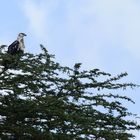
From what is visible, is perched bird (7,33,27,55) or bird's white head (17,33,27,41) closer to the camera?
perched bird (7,33,27,55)

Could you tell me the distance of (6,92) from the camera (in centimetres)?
1076

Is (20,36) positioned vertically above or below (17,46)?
above

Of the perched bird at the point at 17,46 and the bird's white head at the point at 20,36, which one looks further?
the bird's white head at the point at 20,36

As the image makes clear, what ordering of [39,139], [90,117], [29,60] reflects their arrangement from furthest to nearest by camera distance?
[29,60]
[90,117]
[39,139]

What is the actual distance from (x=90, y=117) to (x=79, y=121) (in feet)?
2.30

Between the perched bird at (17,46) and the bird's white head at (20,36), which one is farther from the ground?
the bird's white head at (20,36)

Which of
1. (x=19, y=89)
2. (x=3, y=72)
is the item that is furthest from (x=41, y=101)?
(x=3, y=72)

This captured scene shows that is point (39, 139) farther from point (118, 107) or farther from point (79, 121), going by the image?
point (118, 107)

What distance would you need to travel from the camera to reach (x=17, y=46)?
13023 mm

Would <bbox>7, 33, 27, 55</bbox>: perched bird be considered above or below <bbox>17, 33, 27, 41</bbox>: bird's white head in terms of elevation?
below

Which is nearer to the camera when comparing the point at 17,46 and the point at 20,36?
the point at 17,46

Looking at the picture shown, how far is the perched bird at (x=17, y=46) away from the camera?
41.8ft

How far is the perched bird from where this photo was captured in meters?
12.7

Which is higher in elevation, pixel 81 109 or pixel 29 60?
pixel 29 60
